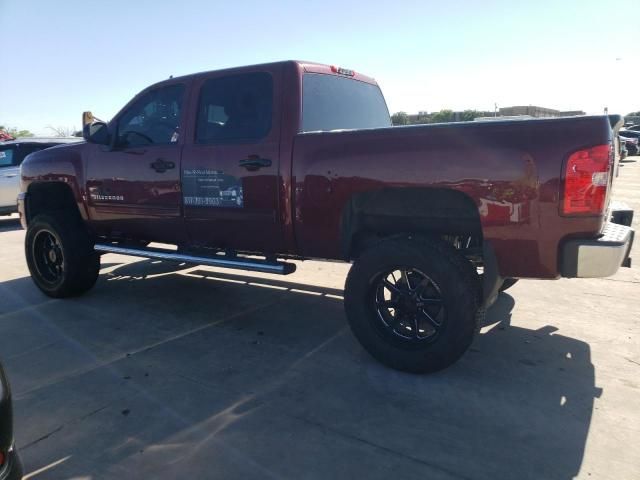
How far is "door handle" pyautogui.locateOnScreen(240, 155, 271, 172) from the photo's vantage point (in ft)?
13.1

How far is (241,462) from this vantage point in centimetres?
255

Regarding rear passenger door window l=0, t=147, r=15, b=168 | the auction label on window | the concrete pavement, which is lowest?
the concrete pavement

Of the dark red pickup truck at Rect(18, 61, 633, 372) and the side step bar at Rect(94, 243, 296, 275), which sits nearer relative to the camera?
the dark red pickup truck at Rect(18, 61, 633, 372)

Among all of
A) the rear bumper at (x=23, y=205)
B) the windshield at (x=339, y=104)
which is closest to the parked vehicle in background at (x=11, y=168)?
the rear bumper at (x=23, y=205)

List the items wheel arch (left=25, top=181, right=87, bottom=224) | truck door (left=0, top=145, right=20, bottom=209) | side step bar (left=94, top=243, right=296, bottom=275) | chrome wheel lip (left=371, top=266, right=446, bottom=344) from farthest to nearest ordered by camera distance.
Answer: truck door (left=0, top=145, right=20, bottom=209)
wheel arch (left=25, top=181, right=87, bottom=224)
side step bar (left=94, top=243, right=296, bottom=275)
chrome wheel lip (left=371, top=266, right=446, bottom=344)

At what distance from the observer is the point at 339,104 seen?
455cm

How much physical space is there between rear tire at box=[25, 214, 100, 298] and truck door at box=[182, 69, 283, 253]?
1.42 meters

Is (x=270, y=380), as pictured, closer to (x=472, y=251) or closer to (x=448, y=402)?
(x=448, y=402)

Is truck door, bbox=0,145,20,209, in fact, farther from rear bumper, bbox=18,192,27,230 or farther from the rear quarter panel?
the rear quarter panel

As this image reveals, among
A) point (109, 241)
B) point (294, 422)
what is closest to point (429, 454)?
Result: point (294, 422)

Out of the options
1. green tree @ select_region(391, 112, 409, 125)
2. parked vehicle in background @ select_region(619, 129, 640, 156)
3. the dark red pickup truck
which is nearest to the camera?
the dark red pickup truck

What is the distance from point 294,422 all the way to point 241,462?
429mm

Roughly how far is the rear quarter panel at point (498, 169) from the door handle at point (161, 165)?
1.62 m

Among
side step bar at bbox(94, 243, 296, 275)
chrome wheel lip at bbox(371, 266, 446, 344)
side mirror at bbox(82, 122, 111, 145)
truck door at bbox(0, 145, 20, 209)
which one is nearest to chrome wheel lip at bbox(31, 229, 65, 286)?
side step bar at bbox(94, 243, 296, 275)
